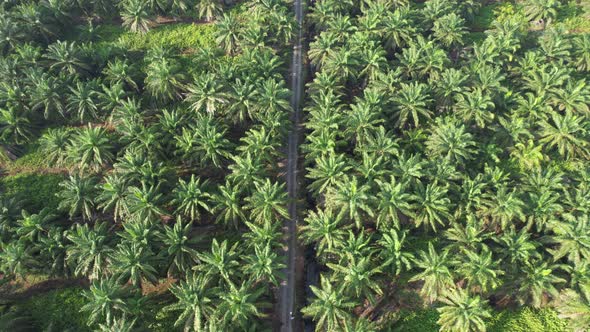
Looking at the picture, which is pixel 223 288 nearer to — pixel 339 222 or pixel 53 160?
pixel 339 222

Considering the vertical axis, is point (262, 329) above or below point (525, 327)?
above

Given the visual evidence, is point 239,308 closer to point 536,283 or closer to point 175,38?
point 536,283

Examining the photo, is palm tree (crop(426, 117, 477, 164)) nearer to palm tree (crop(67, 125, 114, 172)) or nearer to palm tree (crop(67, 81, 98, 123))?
palm tree (crop(67, 125, 114, 172))

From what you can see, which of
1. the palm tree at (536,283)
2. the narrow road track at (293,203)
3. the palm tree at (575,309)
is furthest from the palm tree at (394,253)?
the palm tree at (575,309)

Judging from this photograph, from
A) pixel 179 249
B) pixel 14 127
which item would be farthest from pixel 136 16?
pixel 179 249

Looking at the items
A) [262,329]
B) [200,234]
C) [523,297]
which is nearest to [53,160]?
[200,234]
